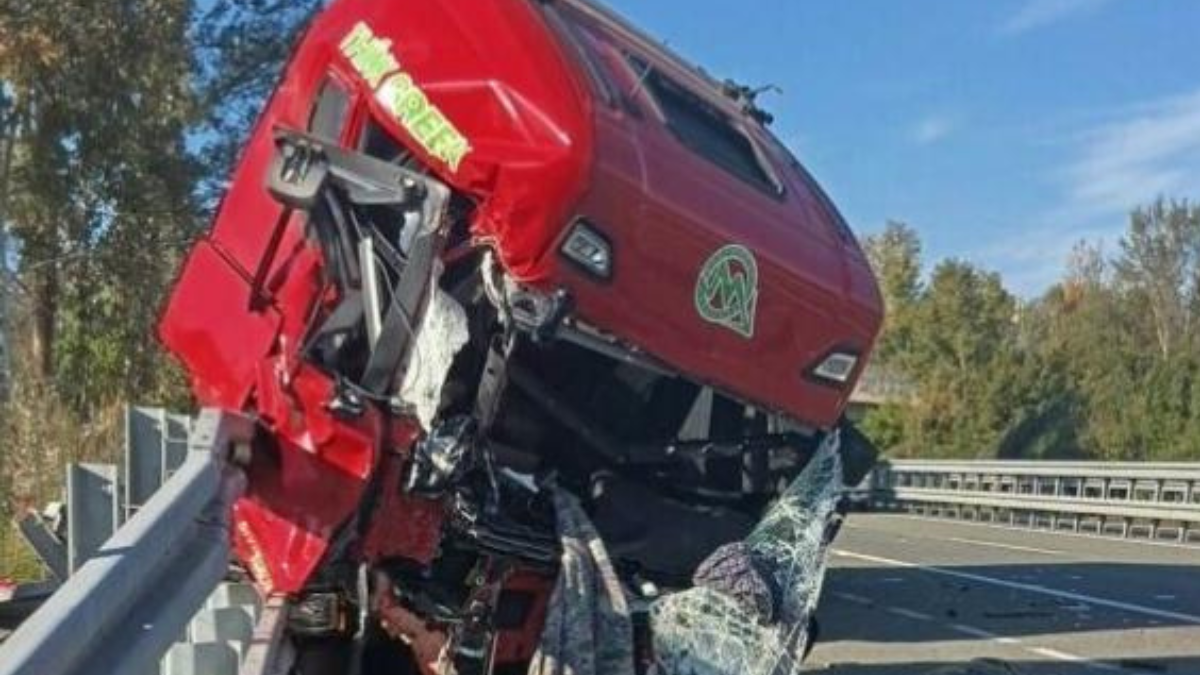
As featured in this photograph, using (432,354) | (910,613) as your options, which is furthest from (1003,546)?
(432,354)

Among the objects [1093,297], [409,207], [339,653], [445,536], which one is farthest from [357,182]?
[1093,297]

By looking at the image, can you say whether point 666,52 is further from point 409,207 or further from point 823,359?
point 409,207

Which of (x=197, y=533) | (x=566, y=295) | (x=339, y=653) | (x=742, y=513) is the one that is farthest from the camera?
(x=742, y=513)

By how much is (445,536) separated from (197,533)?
1363 mm

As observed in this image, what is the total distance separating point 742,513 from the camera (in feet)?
18.2

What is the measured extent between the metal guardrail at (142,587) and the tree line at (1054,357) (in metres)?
27.8

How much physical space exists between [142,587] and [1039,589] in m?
11.1

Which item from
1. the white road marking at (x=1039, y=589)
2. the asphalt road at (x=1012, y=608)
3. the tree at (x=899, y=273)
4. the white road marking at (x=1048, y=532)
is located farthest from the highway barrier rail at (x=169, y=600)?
the tree at (x=899, y=273)

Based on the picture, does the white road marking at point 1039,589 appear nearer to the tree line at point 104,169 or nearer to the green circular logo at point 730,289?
the green circular logo at point 730,289

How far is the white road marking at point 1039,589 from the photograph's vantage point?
437 inches

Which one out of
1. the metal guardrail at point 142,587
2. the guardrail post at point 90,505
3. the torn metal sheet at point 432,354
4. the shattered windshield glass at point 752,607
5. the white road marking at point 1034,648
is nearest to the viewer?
the metal guardrail at point 142,587

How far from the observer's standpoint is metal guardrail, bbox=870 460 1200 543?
21.3 metres

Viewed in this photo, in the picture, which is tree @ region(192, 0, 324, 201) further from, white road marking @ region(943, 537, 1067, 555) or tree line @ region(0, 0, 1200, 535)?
white road marking @ region(943, 537, 1067, 555)

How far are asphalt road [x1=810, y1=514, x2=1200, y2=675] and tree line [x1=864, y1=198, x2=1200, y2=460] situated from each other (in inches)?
566
